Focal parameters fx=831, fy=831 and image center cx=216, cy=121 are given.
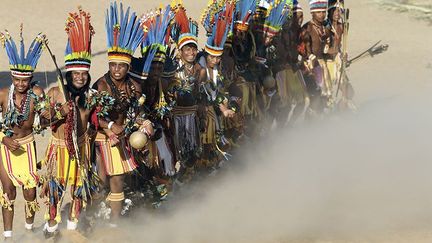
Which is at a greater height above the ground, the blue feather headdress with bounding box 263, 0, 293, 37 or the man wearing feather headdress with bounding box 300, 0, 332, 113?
the blue feather headdress with bounding box 263, 0, 293, 37

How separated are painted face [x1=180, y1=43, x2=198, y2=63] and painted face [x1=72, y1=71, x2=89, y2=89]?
1.76m

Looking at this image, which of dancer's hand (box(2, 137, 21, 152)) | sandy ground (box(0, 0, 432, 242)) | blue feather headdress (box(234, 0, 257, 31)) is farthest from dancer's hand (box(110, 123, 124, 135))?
blue feather headdress (box(234, 0, 257, 31))

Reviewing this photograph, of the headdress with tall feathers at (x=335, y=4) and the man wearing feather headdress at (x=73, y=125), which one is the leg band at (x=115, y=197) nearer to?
the man wearing feather headdress at (x=73, y=125)

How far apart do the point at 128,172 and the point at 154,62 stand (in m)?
1.21

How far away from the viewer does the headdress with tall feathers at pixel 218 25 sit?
990cm

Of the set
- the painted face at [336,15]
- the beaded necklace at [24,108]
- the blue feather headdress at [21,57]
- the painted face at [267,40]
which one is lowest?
the painted face at [336,15]

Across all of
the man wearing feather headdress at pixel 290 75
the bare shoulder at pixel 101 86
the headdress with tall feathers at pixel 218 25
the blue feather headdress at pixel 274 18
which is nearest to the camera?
the bare shoulder at pixel 101 86

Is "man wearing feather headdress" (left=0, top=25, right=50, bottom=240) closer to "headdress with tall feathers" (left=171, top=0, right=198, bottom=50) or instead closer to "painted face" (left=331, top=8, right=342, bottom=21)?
"headdress with tall feathers" (left=171, top=0, right=198, bottom=50)

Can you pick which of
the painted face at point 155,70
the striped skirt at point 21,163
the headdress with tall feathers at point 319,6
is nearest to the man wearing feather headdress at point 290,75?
the headdress with tall feathers at point 319,6

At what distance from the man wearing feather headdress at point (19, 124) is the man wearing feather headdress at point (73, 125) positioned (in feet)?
0.50

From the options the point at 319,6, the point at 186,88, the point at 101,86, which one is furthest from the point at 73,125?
the point at 319,6

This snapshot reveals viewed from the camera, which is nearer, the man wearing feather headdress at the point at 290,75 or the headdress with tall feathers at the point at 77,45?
the headdress with tall feathers at the point at 77,45

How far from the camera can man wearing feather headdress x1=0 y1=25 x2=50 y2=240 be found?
7.74 metres

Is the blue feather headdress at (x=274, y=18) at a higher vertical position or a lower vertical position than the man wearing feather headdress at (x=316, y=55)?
higher
